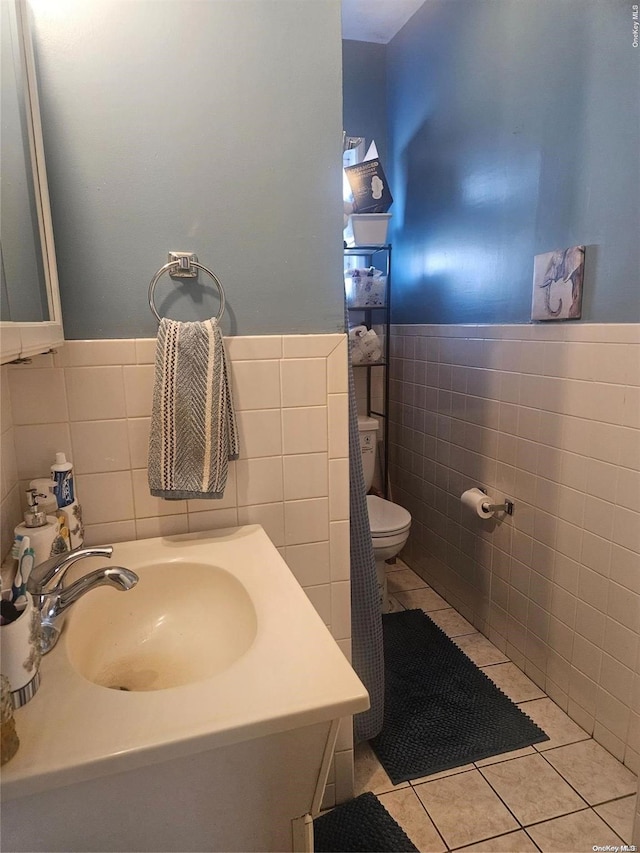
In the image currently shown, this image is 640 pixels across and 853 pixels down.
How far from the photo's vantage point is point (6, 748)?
0.56 metres

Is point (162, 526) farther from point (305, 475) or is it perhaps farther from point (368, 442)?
point (368, 442)

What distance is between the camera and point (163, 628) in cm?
101

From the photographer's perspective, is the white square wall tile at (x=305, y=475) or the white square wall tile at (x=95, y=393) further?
the white square wall tile at (x=305, y=475)

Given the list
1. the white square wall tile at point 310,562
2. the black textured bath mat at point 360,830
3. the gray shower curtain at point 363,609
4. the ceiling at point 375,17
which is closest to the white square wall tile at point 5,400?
the white square wall tile at point 310,562

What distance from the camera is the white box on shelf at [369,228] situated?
241 cm

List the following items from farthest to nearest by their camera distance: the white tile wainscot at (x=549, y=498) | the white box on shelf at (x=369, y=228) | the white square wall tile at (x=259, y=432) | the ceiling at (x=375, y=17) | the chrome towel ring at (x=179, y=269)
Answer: the white box on shelf at (x=369, y=228) → the ceiling at (x=375, y=17) → the white tile wainscot at (x=549, y=498) → the white square wall tile at (x=259, y=432) → the chrome towel ring at (x=179, y=269)

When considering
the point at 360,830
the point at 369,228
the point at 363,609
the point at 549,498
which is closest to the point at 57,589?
the point at 363,609

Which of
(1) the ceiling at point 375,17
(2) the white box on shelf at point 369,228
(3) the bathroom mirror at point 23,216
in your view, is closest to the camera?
(3) the bathroom mirror at point 23,216

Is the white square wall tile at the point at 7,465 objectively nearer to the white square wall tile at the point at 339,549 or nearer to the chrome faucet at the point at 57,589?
the chrome faucet at the point at 57,589

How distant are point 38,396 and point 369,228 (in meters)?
1.83

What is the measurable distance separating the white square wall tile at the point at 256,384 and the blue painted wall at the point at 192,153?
8 cm

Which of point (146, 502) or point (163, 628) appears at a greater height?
point (146, 502)

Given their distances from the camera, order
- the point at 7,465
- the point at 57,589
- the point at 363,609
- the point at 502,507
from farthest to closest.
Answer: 1. the point at 502,507
2. the point at 363,609
3. the point at 7,465
4. the point at 57,589

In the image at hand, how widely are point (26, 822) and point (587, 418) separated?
154cm
